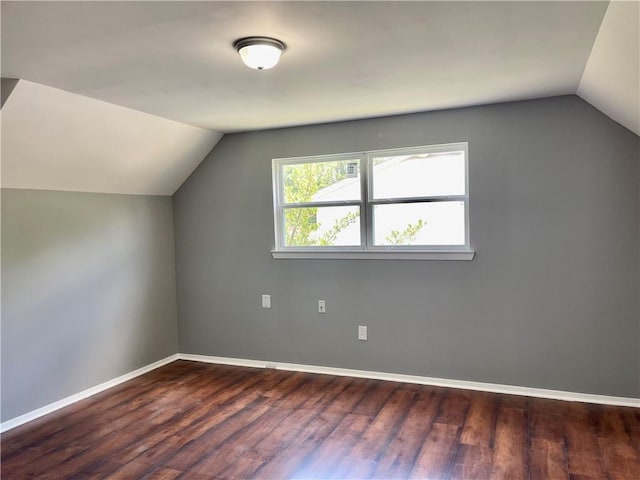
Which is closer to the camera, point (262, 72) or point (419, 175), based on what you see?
point (262, 72)

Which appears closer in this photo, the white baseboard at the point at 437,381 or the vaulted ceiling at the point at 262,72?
the vaulted ceiling at the point at 262,72

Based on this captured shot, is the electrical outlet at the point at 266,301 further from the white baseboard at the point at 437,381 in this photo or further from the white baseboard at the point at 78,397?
the white baseboard at the point at 78,397

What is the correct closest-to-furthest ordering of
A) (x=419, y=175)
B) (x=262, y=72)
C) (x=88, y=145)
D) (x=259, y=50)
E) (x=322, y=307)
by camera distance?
(x=259, y=50) < (x=262, y=72) < (x=88, y=145) < (x=419, y=175) < (x=322, y=307)

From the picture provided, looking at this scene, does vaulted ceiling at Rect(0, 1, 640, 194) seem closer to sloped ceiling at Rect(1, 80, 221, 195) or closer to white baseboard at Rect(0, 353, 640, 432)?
sloped ceiling at Rect(1, 80, 221, 195)

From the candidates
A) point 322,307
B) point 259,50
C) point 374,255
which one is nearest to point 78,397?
point 322,307

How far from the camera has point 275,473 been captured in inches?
97.0

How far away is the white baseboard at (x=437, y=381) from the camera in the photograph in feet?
10.6

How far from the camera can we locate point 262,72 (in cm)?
257

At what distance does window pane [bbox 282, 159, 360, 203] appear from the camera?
3.98 metres

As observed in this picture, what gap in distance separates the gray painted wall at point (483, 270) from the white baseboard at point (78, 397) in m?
0.64

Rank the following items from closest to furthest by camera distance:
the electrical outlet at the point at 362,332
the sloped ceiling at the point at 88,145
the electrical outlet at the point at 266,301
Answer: the sloped ceiling at the point at 88,145
the electrical outlet at the point at 362,332
the electrical outlet at the point at 266,301

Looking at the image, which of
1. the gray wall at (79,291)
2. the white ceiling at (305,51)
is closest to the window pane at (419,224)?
the white ceiling at (305,51)

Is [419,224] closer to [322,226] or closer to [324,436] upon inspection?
[322,226]

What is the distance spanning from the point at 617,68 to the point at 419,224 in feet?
5.82
